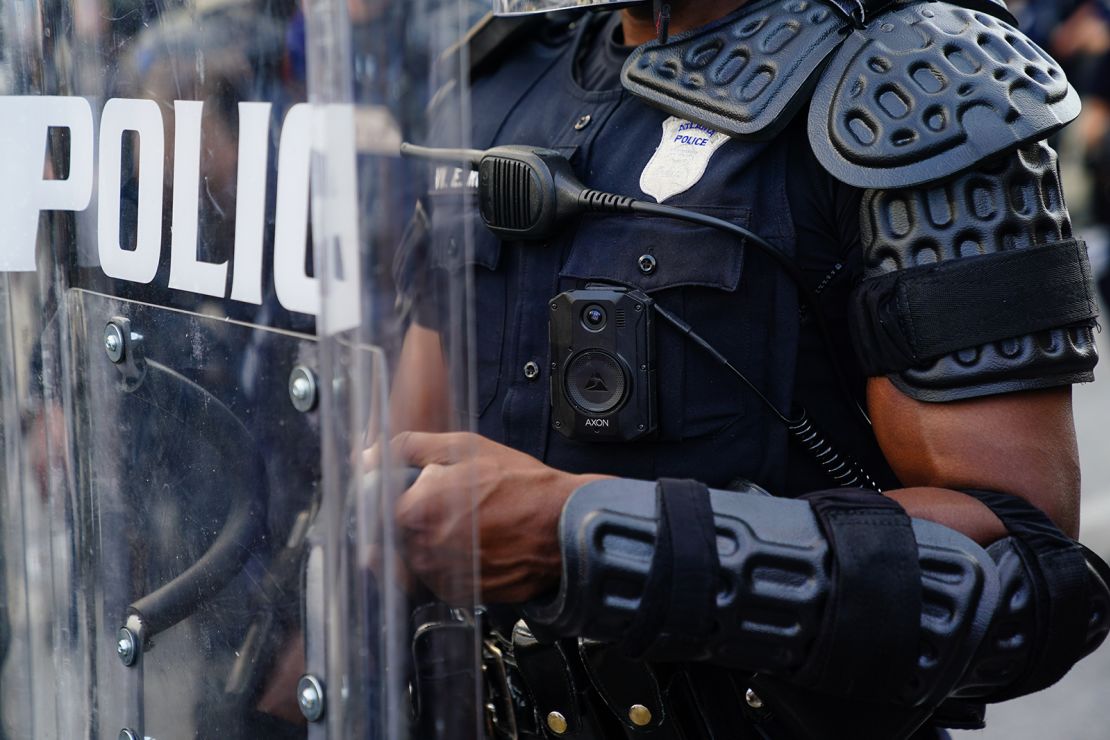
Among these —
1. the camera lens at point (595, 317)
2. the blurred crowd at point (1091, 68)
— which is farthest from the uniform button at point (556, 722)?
the blurred crowd at point (1091, 68)

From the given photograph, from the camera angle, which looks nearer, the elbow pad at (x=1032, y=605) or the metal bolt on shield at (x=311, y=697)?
the metal bolt on shield at (x=311, y=697)

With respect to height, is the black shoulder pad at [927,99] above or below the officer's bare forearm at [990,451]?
above

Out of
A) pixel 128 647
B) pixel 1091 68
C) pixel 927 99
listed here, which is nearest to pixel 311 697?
pixel 128 647

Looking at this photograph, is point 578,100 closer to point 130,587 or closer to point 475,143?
point 475,143

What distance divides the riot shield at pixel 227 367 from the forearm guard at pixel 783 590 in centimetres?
24

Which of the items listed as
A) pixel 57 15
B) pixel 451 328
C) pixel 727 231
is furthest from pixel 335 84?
pixel 727 231

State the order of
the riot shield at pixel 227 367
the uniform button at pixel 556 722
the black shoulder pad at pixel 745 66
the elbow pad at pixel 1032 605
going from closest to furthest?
1. the riot shield at pixel 227 367
2. the elbow pad at pixel 1032 605
3. the black shoulder pad at pixel 745 66
4. the uniform button at pixel 556 722

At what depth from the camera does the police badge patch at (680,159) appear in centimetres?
156

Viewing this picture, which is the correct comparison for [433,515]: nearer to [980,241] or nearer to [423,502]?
[423,502]

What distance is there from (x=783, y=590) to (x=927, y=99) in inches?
23.5

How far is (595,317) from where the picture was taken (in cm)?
153

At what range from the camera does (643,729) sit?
5.13 ft

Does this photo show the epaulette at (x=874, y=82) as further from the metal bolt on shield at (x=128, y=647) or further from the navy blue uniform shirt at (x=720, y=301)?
the metal bolt on shield at (x=128, y=647)

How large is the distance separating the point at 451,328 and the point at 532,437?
2.01 feet
